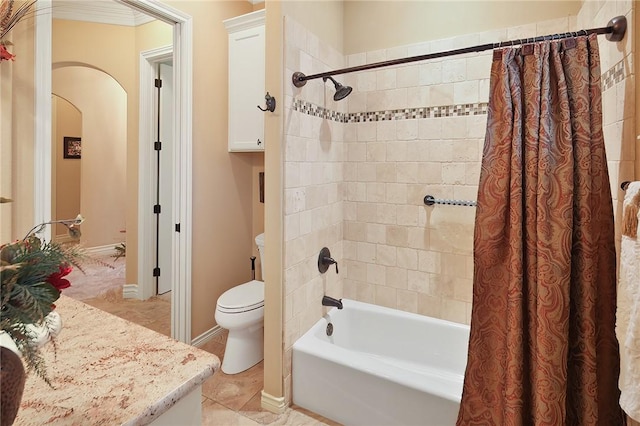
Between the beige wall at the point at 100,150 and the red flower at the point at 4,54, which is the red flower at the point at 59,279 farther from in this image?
the beige wall at the point at 100,150

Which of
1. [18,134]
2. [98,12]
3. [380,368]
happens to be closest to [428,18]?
[380,368]

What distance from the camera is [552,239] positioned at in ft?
4.20

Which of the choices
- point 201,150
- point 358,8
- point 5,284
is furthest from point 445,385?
point 358,8

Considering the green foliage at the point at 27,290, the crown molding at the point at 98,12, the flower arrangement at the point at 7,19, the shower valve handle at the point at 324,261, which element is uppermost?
the crown molding at the point at 98,12

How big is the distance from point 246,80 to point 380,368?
7.30 feet

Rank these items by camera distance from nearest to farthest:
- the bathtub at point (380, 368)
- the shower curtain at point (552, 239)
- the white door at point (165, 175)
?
the shower curtain at point (552, 239), the bathtub at point (380, 368), the white door at point (165, 175)

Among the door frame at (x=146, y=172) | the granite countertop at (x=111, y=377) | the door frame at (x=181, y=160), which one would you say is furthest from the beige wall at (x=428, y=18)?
the granite countertop at (x=111, y=377)

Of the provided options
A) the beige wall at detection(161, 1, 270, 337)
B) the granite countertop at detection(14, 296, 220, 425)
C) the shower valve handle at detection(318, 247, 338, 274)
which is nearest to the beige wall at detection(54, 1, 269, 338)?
the beige wall at detection(161, 1, 270, 337)

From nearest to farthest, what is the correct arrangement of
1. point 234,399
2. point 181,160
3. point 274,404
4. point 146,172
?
point 274,404 < point 234,399 < point 181,160 < point 146,172

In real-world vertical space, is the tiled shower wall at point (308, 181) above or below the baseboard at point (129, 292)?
above

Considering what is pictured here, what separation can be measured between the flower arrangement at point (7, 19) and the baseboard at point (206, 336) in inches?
80.5

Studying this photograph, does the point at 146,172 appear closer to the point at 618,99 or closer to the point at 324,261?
the point at 324,261

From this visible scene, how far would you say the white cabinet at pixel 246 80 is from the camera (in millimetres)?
2622

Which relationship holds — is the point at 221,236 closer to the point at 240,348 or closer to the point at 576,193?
the point at 240,348
